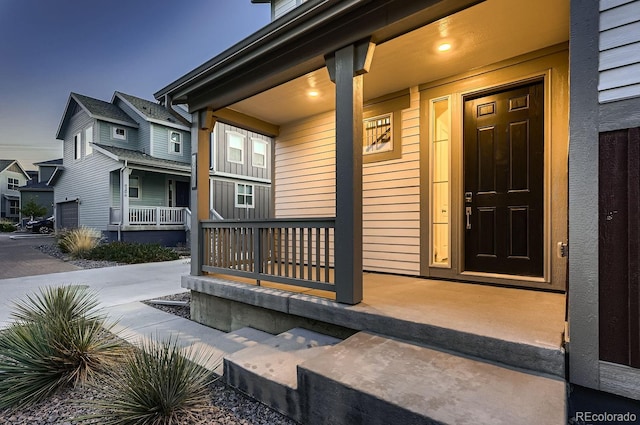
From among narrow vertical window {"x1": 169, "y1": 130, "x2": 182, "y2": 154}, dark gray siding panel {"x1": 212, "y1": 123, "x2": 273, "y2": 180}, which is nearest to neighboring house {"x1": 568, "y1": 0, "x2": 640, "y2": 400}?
dark gray siding panel {"x1": 212, "y1": 123, "x2": 273, "y2": 180}

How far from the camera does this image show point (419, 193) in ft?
13.6

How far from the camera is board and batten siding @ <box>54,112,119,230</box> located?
12906mm

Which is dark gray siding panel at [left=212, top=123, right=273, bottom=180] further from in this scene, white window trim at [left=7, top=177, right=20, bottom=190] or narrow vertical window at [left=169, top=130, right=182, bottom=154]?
white window trim at [left=7, top=177, right=20, bottom=190]

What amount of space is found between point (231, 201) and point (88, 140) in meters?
6.59

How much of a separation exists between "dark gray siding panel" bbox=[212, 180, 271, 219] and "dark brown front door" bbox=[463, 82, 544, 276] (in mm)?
10775

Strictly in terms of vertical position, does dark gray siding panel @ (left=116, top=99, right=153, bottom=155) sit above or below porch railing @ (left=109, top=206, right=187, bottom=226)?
above

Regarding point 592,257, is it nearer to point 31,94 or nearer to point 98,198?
point 98,198

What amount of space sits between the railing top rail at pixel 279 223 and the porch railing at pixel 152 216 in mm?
9313

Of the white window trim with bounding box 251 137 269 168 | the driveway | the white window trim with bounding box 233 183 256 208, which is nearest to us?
the driveway

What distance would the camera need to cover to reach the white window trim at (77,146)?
14570mm

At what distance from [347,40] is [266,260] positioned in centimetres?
234

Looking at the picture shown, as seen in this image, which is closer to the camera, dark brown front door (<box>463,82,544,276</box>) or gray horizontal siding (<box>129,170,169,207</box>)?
dark brown front door (<box>463,82,544,276</box>)

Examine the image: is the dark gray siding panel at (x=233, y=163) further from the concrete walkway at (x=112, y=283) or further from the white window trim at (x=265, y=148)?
the concrete walkway at (x=112, y=283)

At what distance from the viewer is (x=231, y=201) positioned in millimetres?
14469
